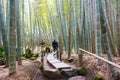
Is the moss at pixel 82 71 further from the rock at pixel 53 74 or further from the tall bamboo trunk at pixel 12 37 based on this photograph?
the tall bamboo trunk at pixel 12 37

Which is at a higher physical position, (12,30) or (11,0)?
(11,0)

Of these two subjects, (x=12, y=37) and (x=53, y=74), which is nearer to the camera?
(x=12, y=37)

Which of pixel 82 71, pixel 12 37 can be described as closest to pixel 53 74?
pixel 82 71

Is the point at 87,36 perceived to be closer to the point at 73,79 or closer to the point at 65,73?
the point at 65,73

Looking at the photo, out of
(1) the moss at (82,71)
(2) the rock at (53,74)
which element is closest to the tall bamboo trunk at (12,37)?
(2) the rock at (53,74)

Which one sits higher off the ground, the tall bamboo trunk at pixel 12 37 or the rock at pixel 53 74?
the tall bamboo trunk at pixel 12 37

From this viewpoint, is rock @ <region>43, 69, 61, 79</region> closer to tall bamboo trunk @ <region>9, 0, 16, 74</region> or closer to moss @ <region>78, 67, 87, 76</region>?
moss @ <region>78, 67, 87, 76</region>

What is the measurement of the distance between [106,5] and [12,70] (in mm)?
3607

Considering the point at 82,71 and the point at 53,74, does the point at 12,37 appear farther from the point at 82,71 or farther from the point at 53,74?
the point at 82,71

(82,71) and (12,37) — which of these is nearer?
(12,37)

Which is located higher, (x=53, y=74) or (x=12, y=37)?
(x=12, y=37)

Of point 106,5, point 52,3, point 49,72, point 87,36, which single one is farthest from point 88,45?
point 52,3

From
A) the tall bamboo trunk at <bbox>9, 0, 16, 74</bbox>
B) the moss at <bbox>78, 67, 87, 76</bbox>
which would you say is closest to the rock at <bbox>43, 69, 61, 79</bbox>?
the moss at <bbox>78, 67, 87, 76</bbox>

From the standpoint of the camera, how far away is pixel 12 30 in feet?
15.2
